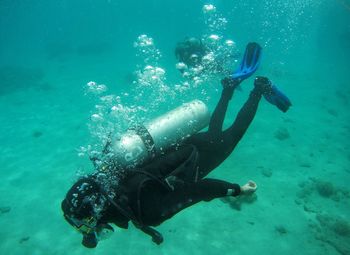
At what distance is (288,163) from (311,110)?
1012 centimetres

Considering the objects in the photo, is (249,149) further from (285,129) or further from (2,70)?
(2,70)

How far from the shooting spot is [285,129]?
15.0 meters

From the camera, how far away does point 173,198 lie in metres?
3.71

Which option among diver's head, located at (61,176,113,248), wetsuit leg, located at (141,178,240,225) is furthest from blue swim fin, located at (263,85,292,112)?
diver's head, located at (61,176,113,248)

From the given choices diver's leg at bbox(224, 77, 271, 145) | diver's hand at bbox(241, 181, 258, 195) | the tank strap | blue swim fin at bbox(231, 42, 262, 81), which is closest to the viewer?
diver's hand at bbox(241, 181, 258, 195)

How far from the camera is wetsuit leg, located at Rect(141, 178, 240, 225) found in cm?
357

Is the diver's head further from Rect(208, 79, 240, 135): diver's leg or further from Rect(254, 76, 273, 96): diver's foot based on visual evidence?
Rect(254, 76, 273, 96): diver's foot

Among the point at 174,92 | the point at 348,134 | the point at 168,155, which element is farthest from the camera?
the point at 174,92

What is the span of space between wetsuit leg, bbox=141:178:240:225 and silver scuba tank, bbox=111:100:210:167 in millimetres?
1043

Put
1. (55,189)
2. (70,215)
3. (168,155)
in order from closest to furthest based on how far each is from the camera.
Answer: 1. (70,215)
2. (168,155)
3. (55,189)

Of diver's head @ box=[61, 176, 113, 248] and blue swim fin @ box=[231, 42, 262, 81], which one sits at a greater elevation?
blue swim fin @ box=[231, 42, 262, 81]

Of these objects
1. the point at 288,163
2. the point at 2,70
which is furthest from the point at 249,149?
the point at 2,70

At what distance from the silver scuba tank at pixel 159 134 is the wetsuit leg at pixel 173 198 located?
3.42 ft

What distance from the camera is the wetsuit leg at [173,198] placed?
357cm
